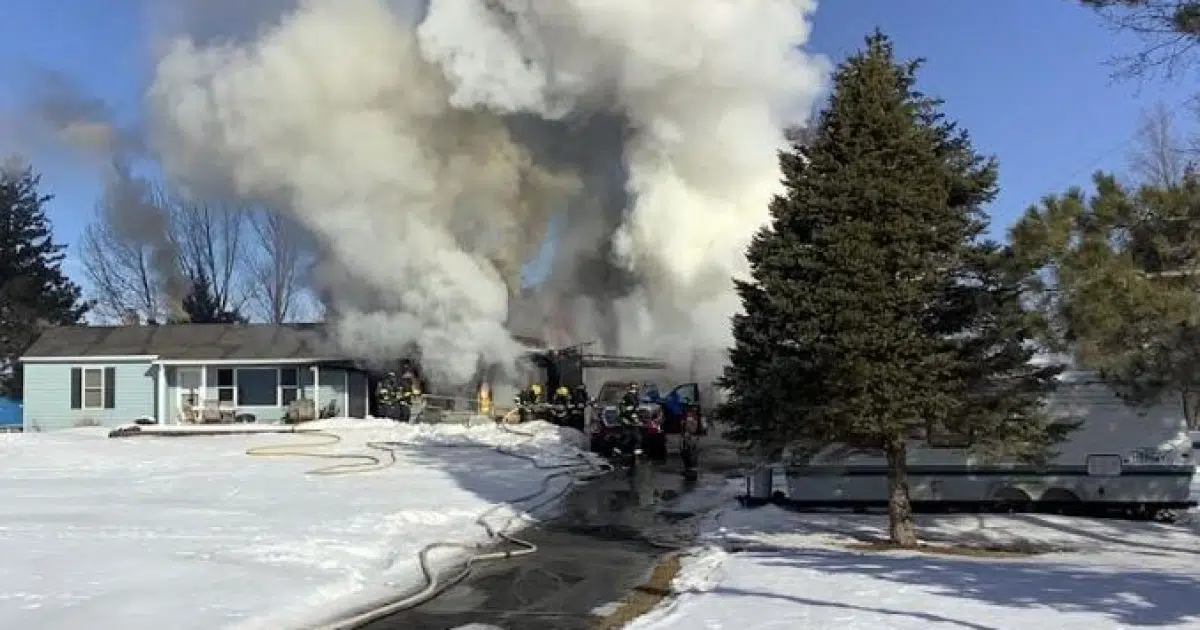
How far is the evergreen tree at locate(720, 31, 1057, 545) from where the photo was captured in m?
12.6

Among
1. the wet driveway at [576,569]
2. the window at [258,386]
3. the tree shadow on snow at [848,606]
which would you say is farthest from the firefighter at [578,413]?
the tree shadow on snow at [848,606]

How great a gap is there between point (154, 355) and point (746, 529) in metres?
24.1

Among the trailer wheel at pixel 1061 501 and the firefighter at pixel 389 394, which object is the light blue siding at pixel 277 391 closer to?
the firefighter at pixel 389 394

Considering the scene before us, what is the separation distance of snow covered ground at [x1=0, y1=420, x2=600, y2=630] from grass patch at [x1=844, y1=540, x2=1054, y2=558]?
4.64 metres

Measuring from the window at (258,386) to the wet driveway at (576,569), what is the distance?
16281 mm

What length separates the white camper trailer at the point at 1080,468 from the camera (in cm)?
1573

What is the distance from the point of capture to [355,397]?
3331cm

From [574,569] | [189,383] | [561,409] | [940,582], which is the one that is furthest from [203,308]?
[940,582]

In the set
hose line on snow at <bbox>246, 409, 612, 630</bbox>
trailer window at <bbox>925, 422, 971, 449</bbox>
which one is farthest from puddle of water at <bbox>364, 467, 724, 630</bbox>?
trailer window at <bbox>925, 422, 971, 449</bbox>

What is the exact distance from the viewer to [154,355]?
1328 inches

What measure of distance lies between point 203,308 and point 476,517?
42988mm

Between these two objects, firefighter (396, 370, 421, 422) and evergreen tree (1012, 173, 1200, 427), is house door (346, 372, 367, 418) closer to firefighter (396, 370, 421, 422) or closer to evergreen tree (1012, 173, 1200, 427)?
firefighter (396, 370, 421, 422)

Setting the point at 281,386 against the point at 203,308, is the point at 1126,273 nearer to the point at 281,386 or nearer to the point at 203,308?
the point at 281,386

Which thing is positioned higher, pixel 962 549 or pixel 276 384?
pixel 276 384
